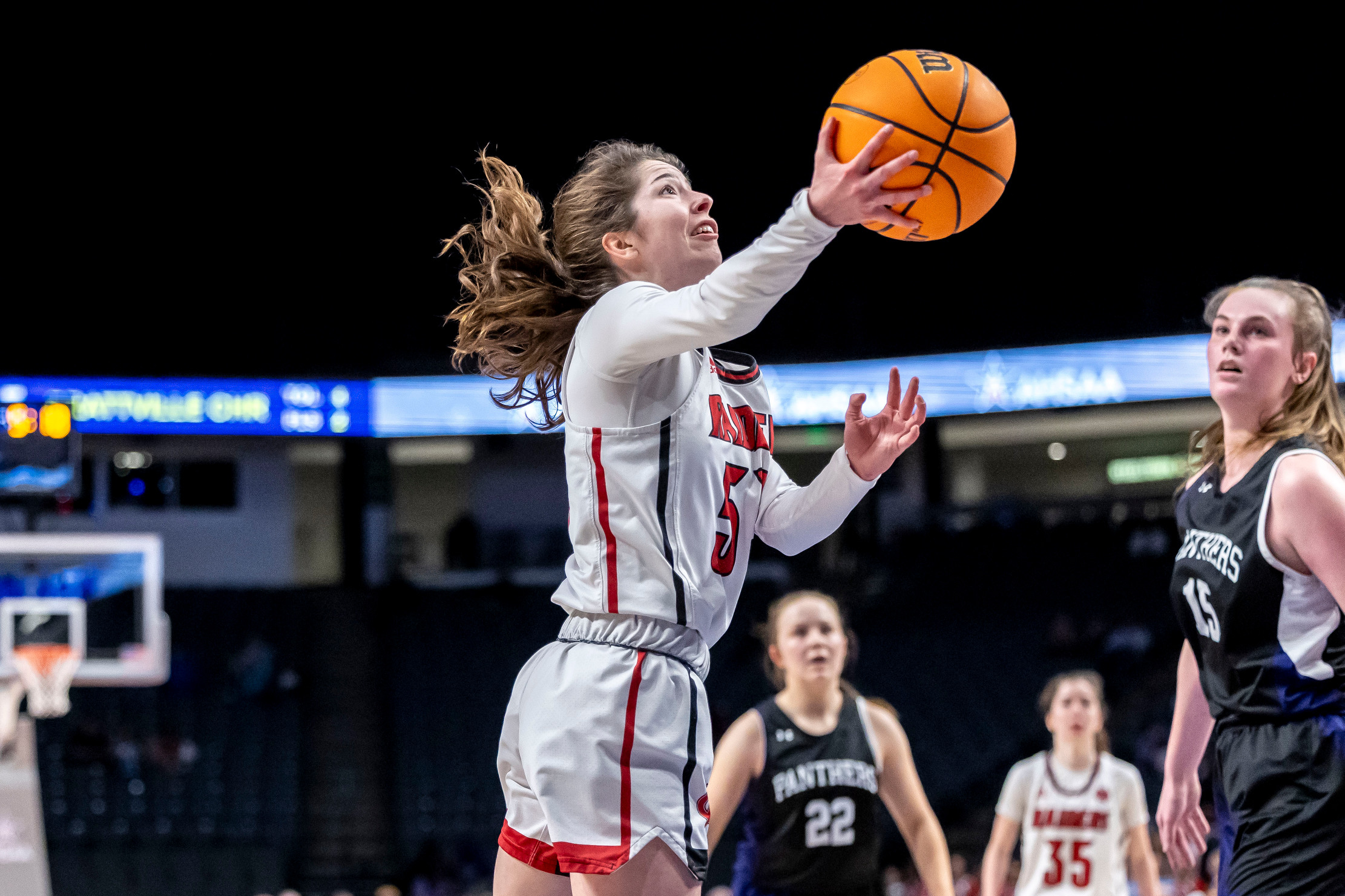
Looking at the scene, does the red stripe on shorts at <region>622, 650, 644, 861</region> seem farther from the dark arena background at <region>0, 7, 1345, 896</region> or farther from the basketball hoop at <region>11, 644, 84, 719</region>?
the dark arena background at <region>0, 7, 1345, 896</region>

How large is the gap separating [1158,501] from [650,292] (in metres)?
17.9

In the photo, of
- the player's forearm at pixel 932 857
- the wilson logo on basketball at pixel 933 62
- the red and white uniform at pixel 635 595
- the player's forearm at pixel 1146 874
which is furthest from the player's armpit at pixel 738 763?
the wilson logo on basketball at pixel 933 62

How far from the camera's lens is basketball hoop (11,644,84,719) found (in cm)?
921

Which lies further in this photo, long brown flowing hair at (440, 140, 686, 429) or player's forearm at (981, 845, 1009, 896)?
player's forearm at (981, 845, 1009, 896)

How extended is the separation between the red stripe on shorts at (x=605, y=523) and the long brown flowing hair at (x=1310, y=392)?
62.7 inches

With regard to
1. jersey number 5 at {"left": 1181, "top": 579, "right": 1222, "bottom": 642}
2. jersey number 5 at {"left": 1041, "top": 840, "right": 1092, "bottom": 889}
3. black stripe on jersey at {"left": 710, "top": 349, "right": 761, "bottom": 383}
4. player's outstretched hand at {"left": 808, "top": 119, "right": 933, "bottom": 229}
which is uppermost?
player's outstretched hand at {"left": 808, "top": 119, "right": 933, "bottom": 229}

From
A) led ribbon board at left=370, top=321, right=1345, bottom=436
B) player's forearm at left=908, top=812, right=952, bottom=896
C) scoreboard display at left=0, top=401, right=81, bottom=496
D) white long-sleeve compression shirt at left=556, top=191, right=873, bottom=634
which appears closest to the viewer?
white long-sleeve compression shirt at left=556, top=191, right=873, bottom=634

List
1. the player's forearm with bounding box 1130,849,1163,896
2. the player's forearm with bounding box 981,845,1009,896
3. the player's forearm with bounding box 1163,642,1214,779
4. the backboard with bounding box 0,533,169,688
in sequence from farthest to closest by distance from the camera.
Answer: the backboard with bounding box 0,533,169,688
the player's forearm with bounding box 981,845,1009,896
the player's forearm with bounding box 1130,849,1163,896
the player's forearm with bounding box 1163,642,1214,779

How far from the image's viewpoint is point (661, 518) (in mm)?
2295

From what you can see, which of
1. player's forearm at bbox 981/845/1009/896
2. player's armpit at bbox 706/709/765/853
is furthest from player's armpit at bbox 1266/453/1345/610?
player's forearm at bbox 981/845/1009/896

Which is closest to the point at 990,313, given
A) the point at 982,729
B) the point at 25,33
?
the point at 982,729

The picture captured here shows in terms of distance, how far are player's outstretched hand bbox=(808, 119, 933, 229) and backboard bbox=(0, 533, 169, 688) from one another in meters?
8.52

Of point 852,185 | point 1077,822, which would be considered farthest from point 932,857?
point 852,185

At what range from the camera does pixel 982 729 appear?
14859 mm
